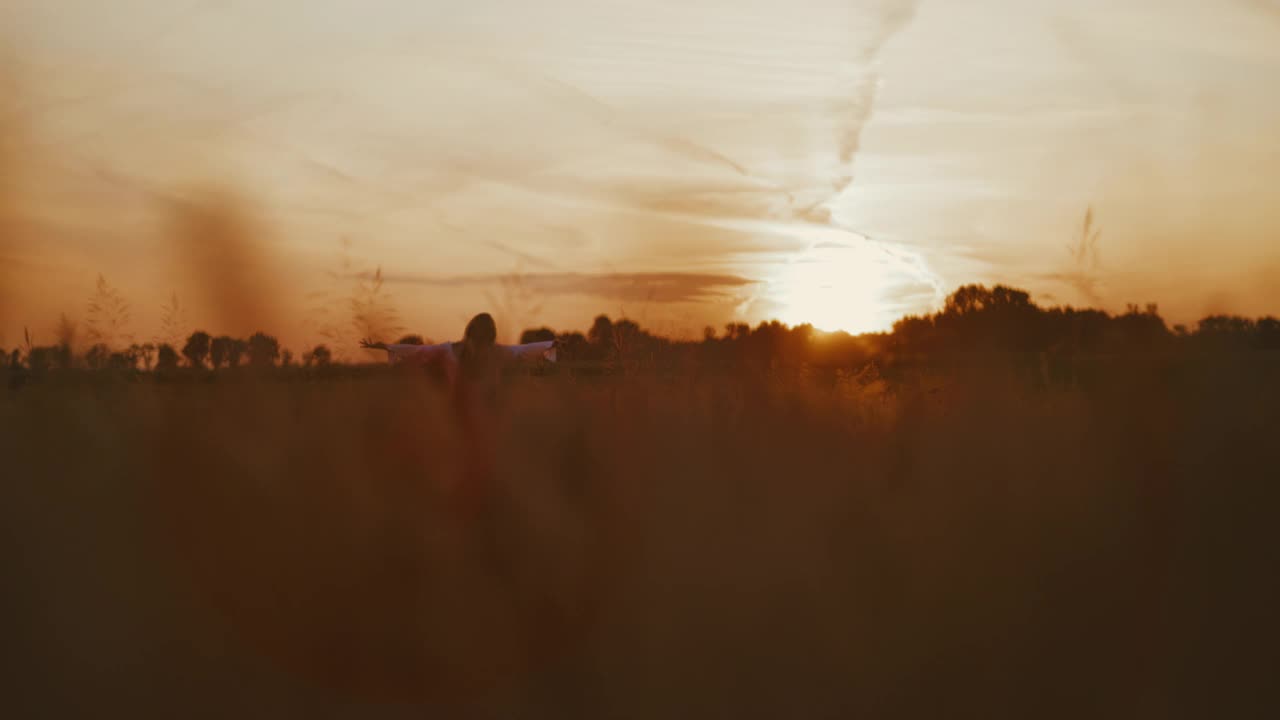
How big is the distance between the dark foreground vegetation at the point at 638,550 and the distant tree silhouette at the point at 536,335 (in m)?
0.37

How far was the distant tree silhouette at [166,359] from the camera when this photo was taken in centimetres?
446

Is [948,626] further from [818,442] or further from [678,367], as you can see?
[678,367]

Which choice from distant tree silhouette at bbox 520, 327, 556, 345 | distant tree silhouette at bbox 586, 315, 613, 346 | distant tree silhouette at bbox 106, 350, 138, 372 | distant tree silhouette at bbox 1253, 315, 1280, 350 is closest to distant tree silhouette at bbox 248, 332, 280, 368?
distant tree silhouette at bbox 106, 350, 138, 372

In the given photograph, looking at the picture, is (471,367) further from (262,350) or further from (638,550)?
(638,550)

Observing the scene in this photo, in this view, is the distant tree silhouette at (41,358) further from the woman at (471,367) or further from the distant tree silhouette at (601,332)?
the distant tree silhouette at (601,332)

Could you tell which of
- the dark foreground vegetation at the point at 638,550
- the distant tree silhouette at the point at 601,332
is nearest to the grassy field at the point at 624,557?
the dark foreground vegetation at the point at 638,550

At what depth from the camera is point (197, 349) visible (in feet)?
13.8

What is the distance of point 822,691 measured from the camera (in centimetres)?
280

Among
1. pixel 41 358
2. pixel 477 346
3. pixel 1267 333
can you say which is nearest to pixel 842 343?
pixel 1267 333

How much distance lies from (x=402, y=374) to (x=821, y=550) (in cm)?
244

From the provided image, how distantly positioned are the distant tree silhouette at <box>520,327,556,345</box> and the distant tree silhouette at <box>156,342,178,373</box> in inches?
73.6

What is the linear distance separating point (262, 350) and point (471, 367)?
1.04 metres

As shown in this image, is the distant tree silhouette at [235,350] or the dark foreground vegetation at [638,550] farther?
the distant tree silhouette at [235,350]

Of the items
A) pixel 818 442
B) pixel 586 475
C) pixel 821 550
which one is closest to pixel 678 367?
pixel 818 442
